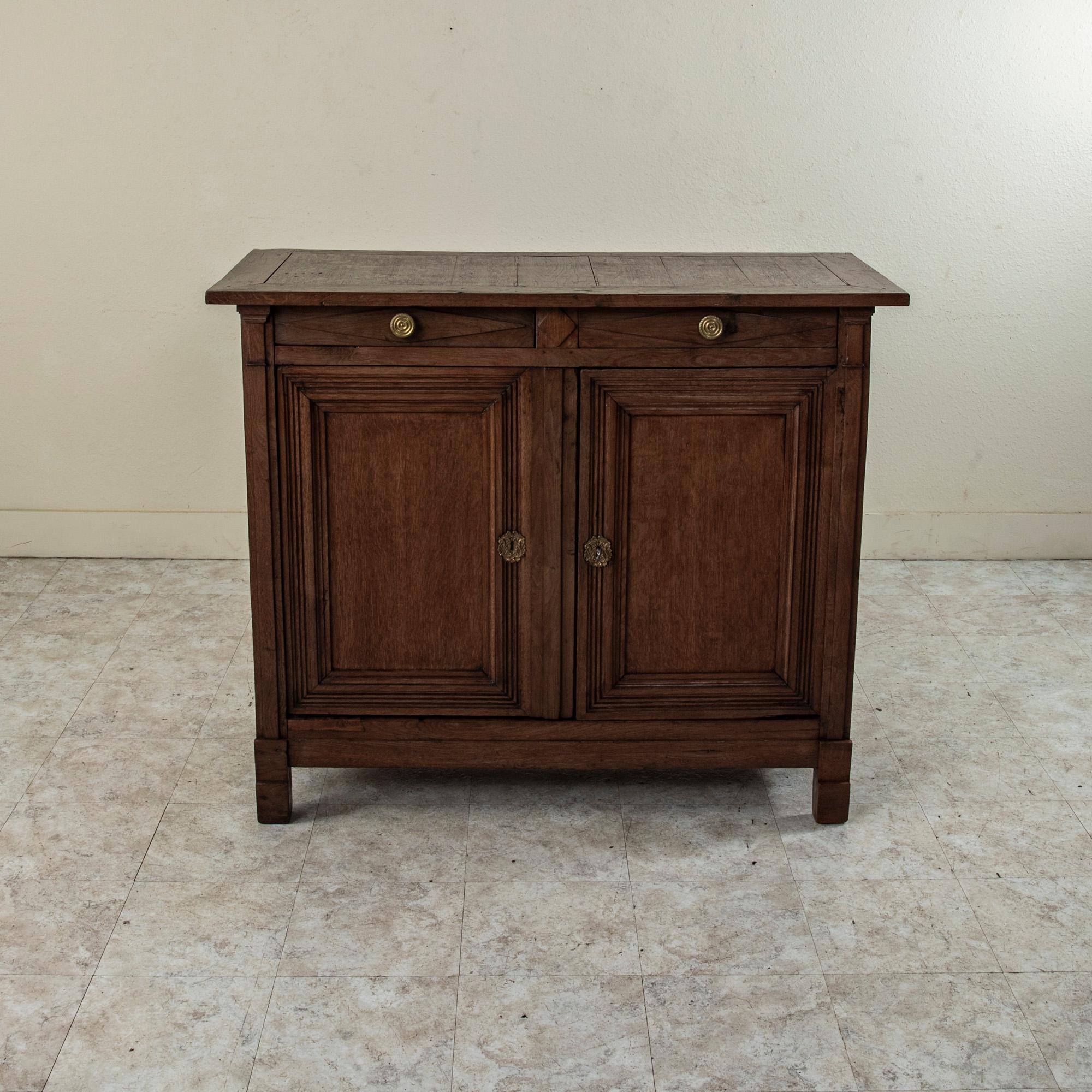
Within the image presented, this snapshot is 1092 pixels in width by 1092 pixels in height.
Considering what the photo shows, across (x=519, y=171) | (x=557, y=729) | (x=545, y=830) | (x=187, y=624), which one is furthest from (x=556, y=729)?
(x=519, y=171)

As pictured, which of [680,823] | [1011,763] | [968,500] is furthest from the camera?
[968,500]

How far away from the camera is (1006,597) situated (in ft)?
12.0

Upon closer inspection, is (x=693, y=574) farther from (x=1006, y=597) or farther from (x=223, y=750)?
(x=1006, y=597)

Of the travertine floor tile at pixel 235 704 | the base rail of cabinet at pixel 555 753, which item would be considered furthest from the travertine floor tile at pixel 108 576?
the base rail of cabinet at pixel 555 753

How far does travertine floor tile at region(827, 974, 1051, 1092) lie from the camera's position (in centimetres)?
191

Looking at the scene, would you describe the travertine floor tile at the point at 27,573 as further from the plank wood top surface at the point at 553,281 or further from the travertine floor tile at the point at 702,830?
the travertine floor tile at the point at 702,830

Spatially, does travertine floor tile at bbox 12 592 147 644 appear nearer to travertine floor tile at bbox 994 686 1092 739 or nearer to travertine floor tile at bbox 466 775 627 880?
travertine floor tile at bbox 466 775 627 880

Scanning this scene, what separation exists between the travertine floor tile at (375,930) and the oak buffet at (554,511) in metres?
0.26

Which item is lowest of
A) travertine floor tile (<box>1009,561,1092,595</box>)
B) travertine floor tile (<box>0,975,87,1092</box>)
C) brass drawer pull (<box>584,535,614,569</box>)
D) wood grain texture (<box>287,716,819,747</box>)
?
travertine floor tile (<box>1009,561,1092,595</box>)

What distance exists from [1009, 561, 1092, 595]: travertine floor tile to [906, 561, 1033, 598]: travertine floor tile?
0.08 ft

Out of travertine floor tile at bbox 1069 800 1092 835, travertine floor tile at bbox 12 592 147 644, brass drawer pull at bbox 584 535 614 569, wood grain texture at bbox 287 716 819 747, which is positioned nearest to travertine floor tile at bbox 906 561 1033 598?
travertine floor tile at bbox 1069 800 1092 835

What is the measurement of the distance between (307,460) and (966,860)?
1307 mm

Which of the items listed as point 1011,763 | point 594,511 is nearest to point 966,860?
point 1011,763

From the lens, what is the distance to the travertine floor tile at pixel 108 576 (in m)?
3.65
